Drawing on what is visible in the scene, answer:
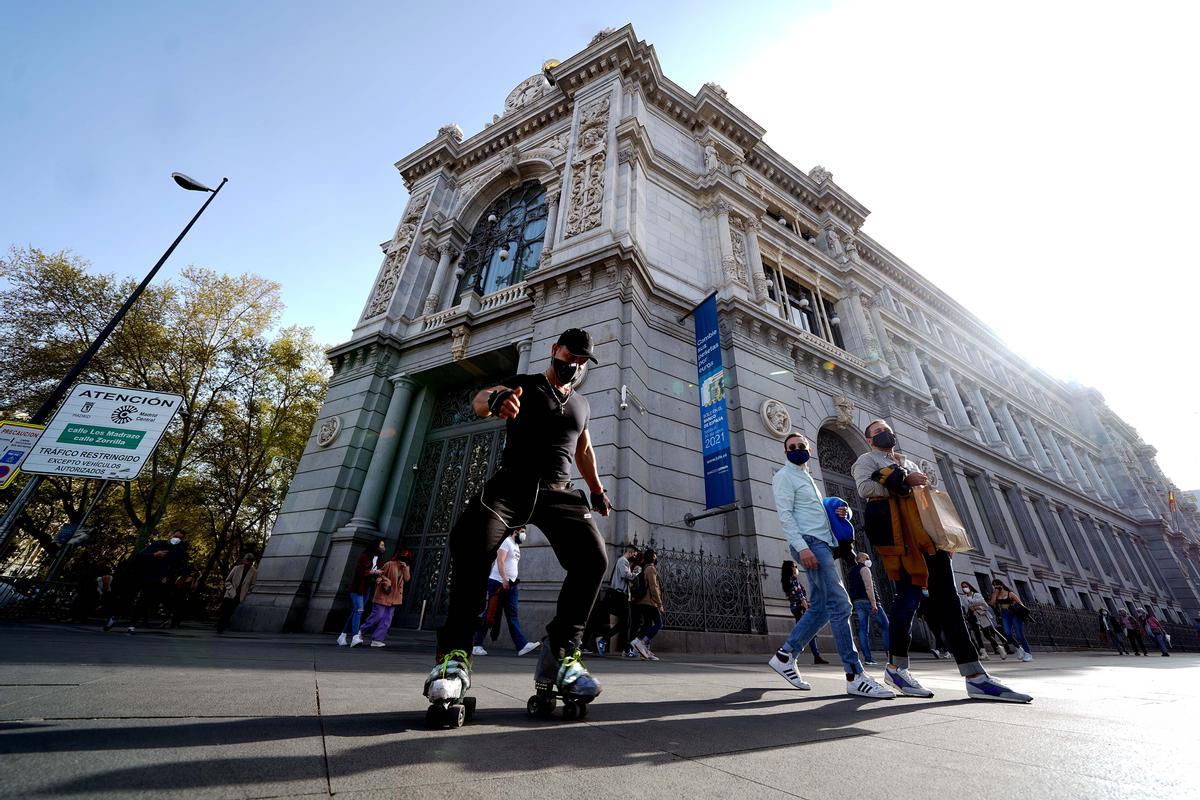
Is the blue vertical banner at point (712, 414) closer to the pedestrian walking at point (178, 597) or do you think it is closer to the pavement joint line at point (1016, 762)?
the pavement joint line at point (1016, 762)

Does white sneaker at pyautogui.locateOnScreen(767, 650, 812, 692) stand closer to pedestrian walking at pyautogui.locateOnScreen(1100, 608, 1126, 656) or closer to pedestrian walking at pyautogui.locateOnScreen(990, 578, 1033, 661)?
pedestrian walking at pyautogui.locateOnScreen(990, 578, 1033, 661)

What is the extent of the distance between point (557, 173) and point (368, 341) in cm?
779

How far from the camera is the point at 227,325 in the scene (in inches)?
782

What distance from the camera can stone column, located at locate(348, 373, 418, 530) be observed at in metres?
11.4

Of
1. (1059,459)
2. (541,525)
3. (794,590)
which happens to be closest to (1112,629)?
(1059,459)

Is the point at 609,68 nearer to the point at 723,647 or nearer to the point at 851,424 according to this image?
the point at 851,424

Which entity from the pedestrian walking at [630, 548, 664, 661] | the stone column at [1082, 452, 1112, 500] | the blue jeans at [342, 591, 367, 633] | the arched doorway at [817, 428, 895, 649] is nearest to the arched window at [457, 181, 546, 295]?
the blue jeans at [342, 591, 367, 633]

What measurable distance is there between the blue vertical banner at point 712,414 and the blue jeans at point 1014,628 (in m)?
7.16

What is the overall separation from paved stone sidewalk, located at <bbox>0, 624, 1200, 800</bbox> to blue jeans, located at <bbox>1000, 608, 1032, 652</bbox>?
921 centimetres

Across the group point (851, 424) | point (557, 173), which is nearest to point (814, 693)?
point (851, 424)

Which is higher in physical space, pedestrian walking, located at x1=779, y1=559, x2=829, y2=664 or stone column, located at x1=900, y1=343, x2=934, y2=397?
stone column, located at x1=900, y1=343, x2=934, y2=397

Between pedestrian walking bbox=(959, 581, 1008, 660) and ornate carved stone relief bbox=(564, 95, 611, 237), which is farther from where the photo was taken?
ornate carved stone relief bbox=(564, 95, 611, 237)

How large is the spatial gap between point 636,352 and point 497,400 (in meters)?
7.99

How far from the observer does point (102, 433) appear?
301 inches
